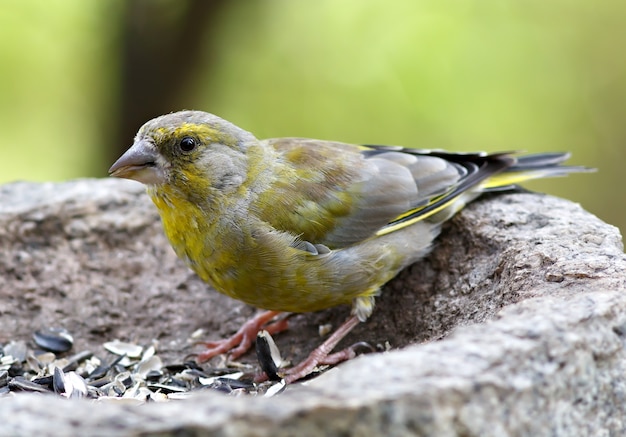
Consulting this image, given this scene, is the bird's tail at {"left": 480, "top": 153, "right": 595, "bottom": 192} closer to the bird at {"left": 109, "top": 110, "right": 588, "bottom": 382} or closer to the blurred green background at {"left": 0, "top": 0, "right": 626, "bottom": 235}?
the bird at {"left": 109, "top": 110, "right": 588, "bottom": 382}

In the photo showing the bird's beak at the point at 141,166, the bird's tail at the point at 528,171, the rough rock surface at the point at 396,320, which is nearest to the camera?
the rough rock surface at the point at 396,320

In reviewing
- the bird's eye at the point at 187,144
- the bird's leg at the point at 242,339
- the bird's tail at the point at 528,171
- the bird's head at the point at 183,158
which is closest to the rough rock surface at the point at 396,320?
the bird's leg at the point at 242,339

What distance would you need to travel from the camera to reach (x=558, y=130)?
31.8ft

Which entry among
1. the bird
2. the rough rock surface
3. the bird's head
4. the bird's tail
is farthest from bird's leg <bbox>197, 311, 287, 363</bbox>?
the bird's tail

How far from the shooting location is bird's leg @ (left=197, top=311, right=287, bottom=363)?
473 centimetres

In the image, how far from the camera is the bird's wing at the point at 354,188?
4539mm

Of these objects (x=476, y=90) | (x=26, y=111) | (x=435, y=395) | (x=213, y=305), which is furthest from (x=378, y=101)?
(x=435, y=395)

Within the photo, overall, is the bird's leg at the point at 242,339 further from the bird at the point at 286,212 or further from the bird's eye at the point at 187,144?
the bird's eye at the point at 187,144

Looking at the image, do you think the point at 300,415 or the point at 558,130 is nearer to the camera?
the point at 300,415

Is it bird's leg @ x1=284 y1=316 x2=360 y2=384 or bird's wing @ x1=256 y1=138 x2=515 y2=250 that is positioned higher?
bird's wing @ x1=256 y1=138 x2=515 y2=250

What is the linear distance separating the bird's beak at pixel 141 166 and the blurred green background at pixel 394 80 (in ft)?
16.2

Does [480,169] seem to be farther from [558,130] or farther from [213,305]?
[558,130]

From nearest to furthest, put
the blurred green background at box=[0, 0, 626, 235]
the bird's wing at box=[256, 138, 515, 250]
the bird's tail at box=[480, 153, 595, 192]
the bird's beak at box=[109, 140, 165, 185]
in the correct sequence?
1. the bird's beak at box=[109, 140, 165, 185]
2. the bird's wing at box=[256, 138, 515, 250]
3. the bird's tail at box=[480, 153, 595, 192]
4. the blurred green background at box=[0, 0, 626, 235]

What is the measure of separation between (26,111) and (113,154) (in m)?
2.07
